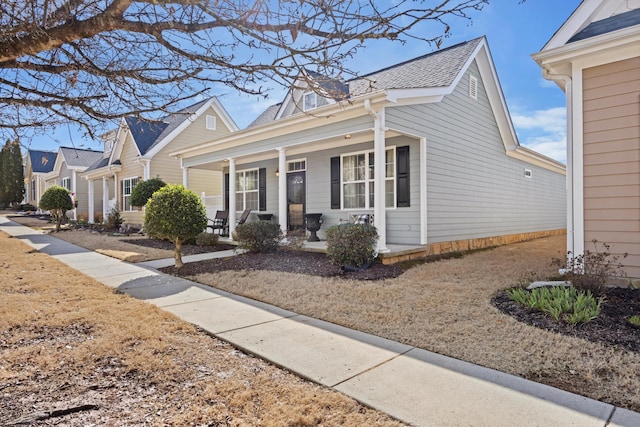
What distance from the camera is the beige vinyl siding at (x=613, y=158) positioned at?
16.7 feet

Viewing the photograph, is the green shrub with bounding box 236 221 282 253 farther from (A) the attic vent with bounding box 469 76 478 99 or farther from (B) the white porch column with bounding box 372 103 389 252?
(A) the attic vent with bounding box 469 76 478 99

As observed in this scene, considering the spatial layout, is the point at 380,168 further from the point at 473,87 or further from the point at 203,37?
the point at 473,87

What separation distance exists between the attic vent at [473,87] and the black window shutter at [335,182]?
4.27 m

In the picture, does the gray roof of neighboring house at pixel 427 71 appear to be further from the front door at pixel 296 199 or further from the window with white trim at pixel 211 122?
the window with white trim at pixel 211 122

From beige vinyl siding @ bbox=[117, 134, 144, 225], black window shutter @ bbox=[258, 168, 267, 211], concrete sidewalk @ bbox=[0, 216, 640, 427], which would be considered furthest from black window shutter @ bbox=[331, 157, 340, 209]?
beige vinyl siding @ bbox=[117, 134, 144, 225]

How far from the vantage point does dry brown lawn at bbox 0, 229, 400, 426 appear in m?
2.27

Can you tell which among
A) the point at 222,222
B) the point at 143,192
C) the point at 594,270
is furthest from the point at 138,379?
the point at 143,192

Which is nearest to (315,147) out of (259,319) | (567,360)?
(259,319)

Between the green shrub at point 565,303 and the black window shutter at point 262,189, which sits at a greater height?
the black window shutter at point 262,189

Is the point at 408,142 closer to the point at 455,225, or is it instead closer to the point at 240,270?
the point at 455,225

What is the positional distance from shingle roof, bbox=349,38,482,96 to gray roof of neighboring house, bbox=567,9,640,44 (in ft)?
9.91

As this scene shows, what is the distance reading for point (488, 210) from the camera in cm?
1141

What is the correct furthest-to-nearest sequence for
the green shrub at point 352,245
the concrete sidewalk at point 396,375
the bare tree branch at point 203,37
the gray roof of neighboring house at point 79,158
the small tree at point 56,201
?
the gray roof of neighboring house at point 79,158 < the small tree at point 56,201 < the green shrub at point 352,245 < the bare tree branch at point 203,37 < the concrete sidewalk at point 396,375

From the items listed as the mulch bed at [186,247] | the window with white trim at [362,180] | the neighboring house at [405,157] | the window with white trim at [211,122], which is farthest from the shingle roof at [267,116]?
the mulch bed at [186,247]
